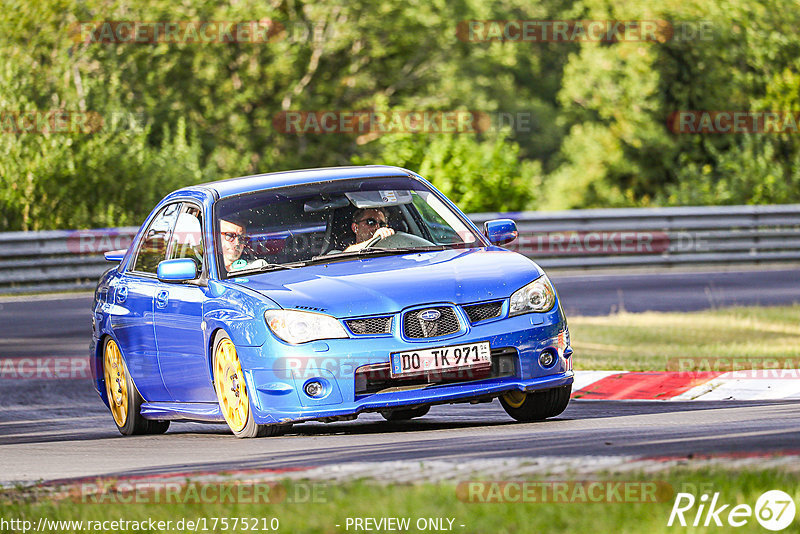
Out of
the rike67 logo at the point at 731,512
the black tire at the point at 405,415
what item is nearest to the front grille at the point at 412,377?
the black tire at the point at 405,415

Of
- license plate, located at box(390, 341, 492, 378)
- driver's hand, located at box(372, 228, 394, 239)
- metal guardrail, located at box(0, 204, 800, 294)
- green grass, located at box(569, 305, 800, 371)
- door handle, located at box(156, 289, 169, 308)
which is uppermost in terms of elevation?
driver's hand, located at box(372, 228, 394, 239)

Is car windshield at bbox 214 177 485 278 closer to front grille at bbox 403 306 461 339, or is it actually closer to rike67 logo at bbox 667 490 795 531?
front grille at bbox 403 306 461 339

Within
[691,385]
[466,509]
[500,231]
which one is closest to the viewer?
[466,509]

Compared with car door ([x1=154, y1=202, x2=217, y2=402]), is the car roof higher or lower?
higher

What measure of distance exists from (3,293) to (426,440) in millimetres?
15673

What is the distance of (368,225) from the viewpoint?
9.23 m

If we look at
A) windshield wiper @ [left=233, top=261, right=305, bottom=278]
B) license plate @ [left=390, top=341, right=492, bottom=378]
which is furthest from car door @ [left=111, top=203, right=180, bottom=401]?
license plate @ [left=390, top=341, right=492, bottom=378]

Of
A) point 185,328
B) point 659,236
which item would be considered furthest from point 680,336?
point 659,236

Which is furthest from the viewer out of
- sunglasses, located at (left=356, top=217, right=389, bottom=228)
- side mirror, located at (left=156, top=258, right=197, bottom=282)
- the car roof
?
the car roof

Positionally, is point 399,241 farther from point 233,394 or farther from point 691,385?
point 691,385

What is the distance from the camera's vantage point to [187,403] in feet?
29.9

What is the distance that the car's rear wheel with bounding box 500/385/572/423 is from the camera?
8625 millimetres

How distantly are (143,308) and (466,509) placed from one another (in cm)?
491

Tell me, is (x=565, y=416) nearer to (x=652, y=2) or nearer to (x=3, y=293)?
(x=3, y=293)
